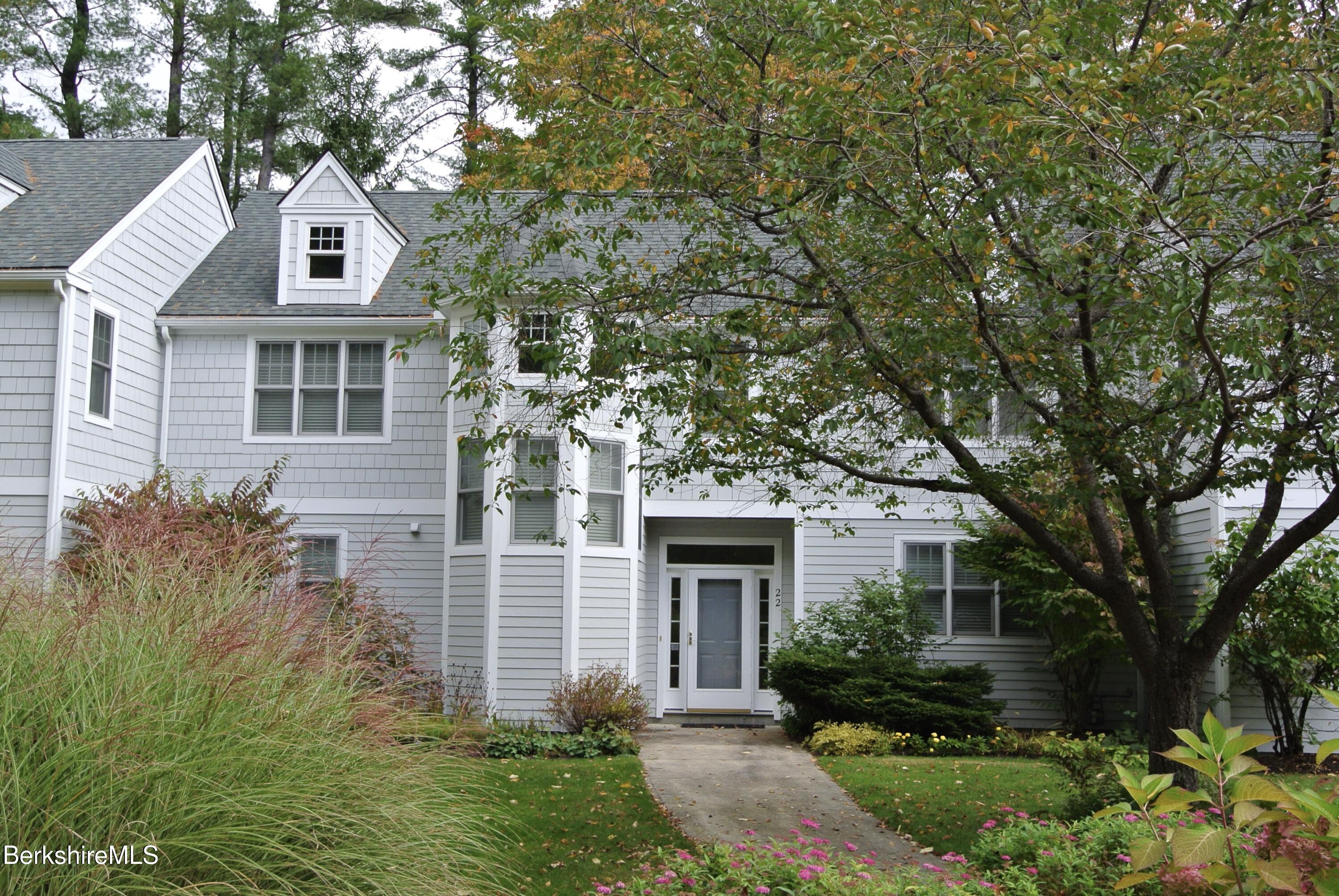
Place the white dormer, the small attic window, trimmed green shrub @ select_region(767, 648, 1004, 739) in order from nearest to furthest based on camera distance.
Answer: trimmed green shrub @ select_region(767, 648, 1004, 739), the white dormer, the small attic window

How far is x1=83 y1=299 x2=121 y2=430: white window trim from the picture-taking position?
13.2 metres

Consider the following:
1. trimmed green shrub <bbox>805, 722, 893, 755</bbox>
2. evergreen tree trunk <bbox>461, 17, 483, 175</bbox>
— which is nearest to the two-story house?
trimmed green shrub <bbox>805, 722, 893, 755</bbox>

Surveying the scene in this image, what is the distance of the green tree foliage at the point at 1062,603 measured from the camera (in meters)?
12.7

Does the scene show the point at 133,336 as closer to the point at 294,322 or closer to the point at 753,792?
the point at 294,322

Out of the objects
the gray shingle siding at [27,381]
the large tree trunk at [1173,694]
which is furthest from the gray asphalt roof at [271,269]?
the large tree trunk at [1173,694]

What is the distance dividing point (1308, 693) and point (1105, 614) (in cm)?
220

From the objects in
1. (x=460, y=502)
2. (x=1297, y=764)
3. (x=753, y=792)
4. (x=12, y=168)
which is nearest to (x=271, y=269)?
(x=12, y=168)

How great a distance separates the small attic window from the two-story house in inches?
1.5

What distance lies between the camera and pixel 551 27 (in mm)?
9531

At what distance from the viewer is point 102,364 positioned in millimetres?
13594

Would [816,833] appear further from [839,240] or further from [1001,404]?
[1001,404]

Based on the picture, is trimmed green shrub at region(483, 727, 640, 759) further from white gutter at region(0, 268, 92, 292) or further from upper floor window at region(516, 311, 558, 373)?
white gutter at region(0, 268, 92, 292)

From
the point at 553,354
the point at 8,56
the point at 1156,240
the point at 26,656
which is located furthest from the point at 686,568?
the point at 8,56

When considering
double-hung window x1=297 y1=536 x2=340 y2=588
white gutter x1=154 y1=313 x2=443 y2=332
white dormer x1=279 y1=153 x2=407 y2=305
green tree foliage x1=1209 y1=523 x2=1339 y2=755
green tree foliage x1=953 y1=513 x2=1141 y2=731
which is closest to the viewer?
green tree foliage x1=1209 y1=523 x2=1339 y2=755
